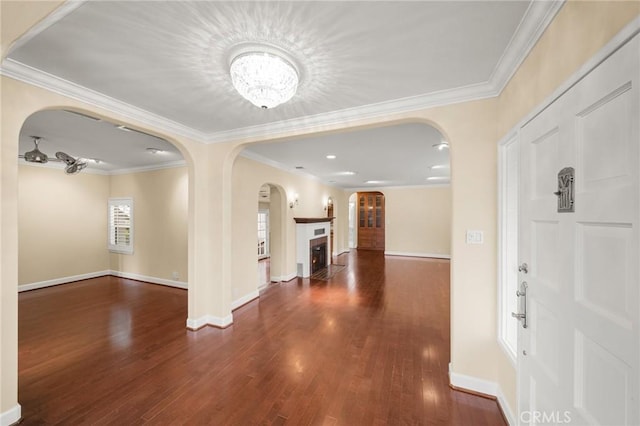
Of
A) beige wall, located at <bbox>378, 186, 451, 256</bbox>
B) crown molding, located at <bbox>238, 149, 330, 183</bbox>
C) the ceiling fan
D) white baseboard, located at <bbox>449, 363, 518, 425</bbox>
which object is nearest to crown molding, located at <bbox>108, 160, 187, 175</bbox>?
the ceiling fan

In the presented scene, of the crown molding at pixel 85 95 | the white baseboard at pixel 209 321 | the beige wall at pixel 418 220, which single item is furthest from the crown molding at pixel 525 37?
the beige wall at pixel 418 220

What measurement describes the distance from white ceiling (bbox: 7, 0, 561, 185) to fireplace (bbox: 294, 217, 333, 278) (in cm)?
361

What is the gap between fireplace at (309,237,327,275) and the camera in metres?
6.04

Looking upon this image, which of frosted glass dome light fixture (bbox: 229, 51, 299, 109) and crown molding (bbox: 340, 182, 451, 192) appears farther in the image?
crown molding (bbox: 340, 182, 451, 192)

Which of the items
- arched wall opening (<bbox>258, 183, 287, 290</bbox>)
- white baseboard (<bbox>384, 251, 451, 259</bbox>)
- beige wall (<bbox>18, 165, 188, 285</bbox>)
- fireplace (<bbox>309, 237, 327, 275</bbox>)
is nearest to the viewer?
beige wall (<bbox>18, 165, 188, 285</bbox>)

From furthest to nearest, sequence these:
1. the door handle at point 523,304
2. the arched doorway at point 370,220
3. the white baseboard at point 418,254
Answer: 1. the arched doorway at point 370,220
2. the white baseboard at point 418,254
3. the door handle at point 523,304

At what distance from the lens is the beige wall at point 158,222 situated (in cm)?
495

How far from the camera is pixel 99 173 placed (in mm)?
5723

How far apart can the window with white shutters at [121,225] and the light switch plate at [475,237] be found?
21.5 feet

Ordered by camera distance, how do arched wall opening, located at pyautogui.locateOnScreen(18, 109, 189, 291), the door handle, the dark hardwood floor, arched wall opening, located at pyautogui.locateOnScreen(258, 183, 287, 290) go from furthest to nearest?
arched wall opening, located at pyautogui.locateOnScreen(258, 183, 287, 290), arched wall opening, located at pyautogui.locateOnScreen(18, 109, 189, 291), the dark hardwood floor, the door handle

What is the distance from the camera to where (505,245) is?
1839 mm

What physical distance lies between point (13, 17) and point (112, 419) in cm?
243

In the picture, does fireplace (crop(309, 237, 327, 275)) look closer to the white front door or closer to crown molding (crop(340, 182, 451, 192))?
crown molding (crop(340, 182, 451, 192))

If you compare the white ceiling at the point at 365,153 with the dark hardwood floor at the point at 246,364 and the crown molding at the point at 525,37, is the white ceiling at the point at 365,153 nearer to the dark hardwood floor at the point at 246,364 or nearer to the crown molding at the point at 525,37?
the crown molding at the point at 525,37
